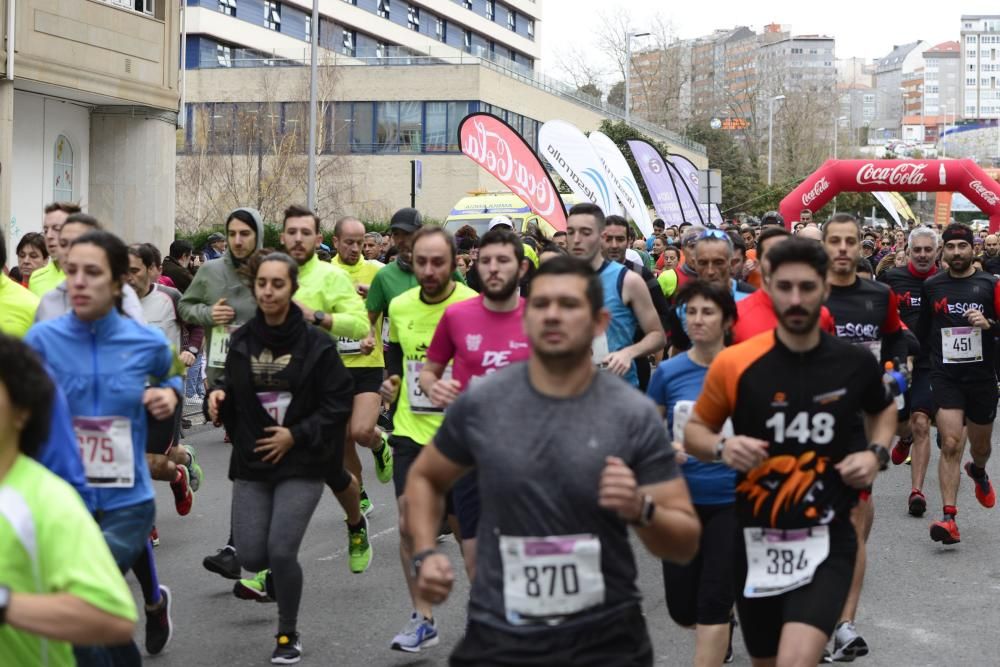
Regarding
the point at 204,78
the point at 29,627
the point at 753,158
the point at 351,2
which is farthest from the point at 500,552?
the point at 753,158

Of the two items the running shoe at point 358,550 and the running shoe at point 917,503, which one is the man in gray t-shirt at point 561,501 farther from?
the running shoe at point 917,503

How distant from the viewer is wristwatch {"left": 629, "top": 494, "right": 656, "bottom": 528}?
3447 mm

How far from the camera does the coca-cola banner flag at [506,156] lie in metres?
18.4

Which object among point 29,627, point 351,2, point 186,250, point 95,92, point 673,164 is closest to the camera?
point 29,627

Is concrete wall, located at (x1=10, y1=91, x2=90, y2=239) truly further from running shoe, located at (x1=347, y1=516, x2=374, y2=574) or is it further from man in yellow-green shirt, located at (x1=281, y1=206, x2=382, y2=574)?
running shoe, located at (x1=347, y1=516, x2=374, y2=574)

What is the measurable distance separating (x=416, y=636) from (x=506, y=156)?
12466 millimetres

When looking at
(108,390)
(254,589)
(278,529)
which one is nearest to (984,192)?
(254,589)

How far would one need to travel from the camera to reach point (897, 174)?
25.1 m

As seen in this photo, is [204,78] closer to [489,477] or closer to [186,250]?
[186,250]

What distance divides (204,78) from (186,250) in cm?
Answer: 3654

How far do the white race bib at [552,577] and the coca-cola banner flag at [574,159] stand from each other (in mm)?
16953

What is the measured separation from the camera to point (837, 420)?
483cm

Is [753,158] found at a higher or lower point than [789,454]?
higher

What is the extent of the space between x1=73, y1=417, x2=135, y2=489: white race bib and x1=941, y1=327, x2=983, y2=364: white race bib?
5973 millimetres
